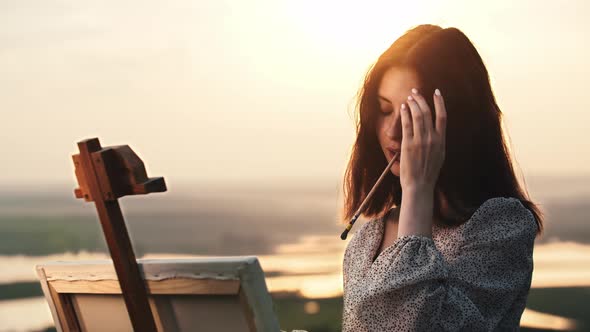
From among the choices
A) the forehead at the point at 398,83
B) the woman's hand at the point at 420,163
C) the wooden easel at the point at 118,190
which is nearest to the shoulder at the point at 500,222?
the woman's hand at the point at 420,163

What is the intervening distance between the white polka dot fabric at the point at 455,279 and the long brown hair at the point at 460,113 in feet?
0.22

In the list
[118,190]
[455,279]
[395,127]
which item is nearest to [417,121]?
[395,127]

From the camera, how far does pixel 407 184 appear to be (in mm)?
2113

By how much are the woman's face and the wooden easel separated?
704 mm

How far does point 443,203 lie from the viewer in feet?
7.58

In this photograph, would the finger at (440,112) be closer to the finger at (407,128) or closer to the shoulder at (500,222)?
the finger at (407,128)

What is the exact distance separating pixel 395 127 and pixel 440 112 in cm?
19

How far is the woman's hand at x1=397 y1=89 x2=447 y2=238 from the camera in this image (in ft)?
6.88

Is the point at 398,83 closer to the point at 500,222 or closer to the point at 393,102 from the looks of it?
the point at 393,102

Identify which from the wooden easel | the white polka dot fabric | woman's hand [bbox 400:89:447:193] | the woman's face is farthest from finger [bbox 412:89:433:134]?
the wooden easel

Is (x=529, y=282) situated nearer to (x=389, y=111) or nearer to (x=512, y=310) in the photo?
(x=512, y=310)

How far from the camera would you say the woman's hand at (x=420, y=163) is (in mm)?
2096

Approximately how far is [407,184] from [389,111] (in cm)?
28

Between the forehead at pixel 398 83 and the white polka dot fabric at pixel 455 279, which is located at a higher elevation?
the forehead at pixel 398 83
